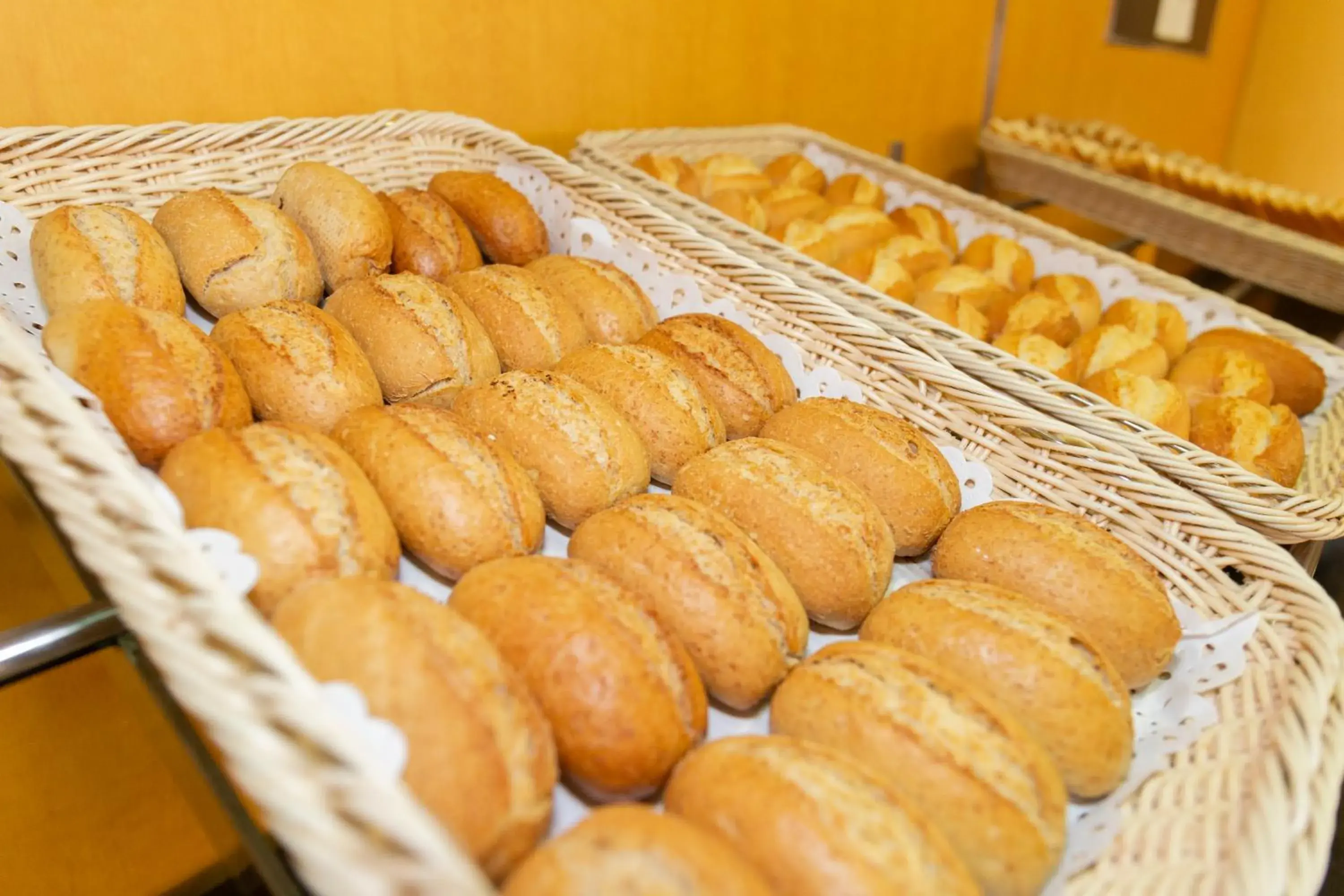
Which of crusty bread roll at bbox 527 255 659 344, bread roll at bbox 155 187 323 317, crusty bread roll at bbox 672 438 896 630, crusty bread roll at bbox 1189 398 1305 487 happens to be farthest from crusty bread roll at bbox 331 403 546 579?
crusty bread roll at bbox 1189 398 1305 487

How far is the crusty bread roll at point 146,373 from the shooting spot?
1145 millimetres

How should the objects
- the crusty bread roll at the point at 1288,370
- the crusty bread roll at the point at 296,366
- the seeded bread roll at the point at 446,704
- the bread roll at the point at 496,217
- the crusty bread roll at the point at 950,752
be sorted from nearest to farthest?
the seeded bread roll at the point at 446,704, the crusty bread roll at the point at 950,752, the crusty bread roll at the point at 296,366, the bread roll at the point at 496,217, the crusty bread roll at the point at 1288,370

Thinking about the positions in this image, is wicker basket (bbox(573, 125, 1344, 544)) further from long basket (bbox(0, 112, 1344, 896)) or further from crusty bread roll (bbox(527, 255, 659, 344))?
crusty bread roll (bbox(527, 255, 659, 344))

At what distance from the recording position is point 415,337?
4.75 feet

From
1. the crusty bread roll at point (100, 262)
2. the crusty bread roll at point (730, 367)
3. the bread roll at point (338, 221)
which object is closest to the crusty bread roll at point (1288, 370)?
the crusty bread roll at point (730, 367)

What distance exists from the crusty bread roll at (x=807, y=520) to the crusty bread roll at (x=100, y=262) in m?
0.89

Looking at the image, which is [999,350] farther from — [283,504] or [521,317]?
[283,504]

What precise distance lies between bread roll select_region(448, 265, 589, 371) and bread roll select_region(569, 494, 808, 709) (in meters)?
0.48

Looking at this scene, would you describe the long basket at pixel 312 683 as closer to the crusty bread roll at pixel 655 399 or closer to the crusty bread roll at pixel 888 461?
the crusty bread roll at pixel 888 461

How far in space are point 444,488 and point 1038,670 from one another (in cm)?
80

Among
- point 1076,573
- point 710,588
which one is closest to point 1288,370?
point 1076,573

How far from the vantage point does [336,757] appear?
72 cm

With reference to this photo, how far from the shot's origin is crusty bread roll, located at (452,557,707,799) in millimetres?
964

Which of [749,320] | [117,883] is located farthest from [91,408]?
[117,883]
